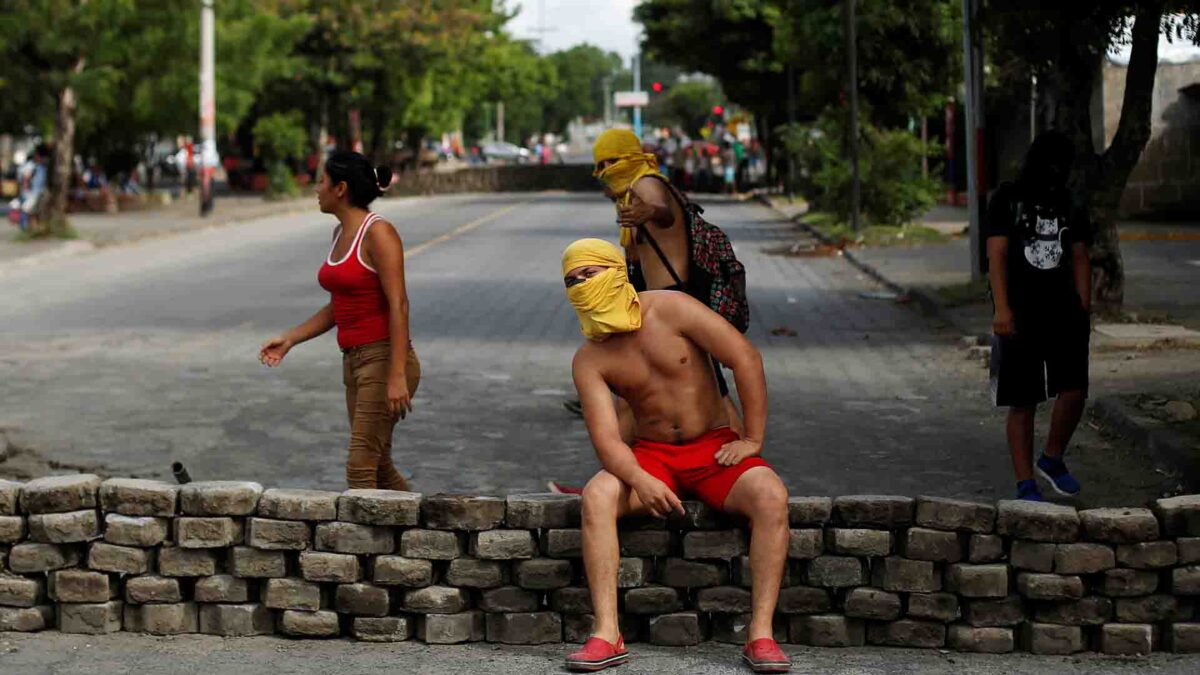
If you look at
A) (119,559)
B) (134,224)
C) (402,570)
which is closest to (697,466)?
(402,570)

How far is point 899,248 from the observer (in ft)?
89.1

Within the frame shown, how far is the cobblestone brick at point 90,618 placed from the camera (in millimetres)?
6238

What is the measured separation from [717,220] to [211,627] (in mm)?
33470

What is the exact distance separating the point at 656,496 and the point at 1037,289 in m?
2.93

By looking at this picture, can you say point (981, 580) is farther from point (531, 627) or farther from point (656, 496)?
point (531, 627)

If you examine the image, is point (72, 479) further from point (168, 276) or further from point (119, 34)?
point (119, 34)

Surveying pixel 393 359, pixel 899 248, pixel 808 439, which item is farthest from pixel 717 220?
pixel 393 359

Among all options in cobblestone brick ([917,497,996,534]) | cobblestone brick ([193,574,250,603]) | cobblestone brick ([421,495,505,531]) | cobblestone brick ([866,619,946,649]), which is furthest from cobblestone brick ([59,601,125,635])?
cobblestone brick ([917,497,996,534])

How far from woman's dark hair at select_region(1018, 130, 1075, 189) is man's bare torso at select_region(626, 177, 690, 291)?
1467 millimetres

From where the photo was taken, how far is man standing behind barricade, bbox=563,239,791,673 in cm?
581

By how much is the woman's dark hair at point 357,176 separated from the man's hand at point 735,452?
6.23 feet

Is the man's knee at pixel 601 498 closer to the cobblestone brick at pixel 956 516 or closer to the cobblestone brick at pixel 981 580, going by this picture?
the cobblestone brick at pixel 956 516

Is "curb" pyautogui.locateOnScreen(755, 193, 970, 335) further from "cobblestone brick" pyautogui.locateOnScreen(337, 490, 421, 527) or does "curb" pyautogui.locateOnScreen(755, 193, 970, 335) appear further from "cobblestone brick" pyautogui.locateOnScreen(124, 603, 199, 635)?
"cobblestone brick" pyautogui.locateOnScreen(124, 603, 199, 635)

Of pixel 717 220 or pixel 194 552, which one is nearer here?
pixel 194 552
